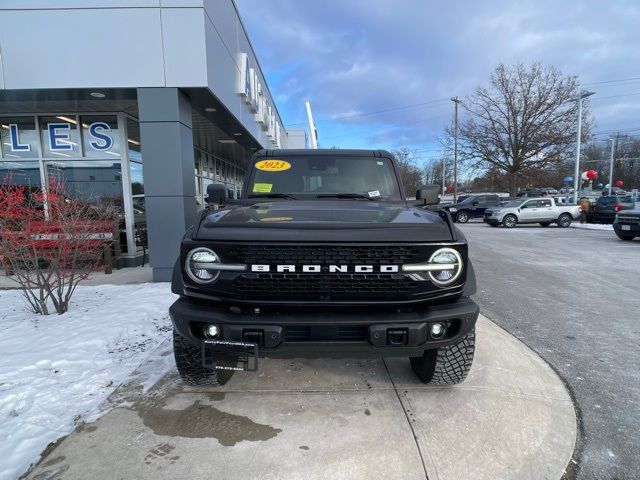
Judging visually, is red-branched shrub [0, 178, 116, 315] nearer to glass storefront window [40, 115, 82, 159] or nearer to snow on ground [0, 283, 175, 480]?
snow on ground [0, 283, 175, 480]

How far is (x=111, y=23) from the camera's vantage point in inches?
244

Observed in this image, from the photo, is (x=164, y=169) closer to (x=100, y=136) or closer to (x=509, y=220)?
(x=100, y=136)

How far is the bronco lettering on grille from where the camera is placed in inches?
91.4

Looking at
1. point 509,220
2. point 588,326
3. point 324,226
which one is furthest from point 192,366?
point 509,220

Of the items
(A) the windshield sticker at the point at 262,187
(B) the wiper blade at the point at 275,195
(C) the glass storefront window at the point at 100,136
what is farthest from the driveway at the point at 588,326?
(C) the glass storefront window at the point at 100,136

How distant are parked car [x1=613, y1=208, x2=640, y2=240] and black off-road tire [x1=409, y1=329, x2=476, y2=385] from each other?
519 inches

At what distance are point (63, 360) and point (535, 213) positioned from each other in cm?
2233

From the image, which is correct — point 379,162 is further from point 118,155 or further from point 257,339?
point 118,155

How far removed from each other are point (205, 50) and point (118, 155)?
12.6 feet

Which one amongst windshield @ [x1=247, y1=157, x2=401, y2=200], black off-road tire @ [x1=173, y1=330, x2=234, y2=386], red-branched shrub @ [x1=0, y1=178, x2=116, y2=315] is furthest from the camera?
red-branched shrub @ [x1=0, y1=178, x2=116, y2=315]

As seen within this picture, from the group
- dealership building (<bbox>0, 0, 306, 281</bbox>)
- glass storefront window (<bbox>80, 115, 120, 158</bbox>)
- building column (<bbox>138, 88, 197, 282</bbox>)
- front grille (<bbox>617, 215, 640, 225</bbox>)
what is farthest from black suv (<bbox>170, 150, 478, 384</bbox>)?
front grille (<bbox>617, 215, 640, 225</bbox>)

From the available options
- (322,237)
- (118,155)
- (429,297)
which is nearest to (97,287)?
(118,155)

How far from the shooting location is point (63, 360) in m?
3.42

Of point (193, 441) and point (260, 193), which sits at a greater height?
point (260, 193)
